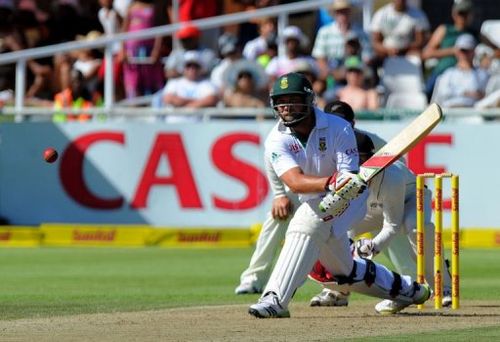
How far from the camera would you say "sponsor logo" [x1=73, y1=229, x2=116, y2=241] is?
16156 millimetres

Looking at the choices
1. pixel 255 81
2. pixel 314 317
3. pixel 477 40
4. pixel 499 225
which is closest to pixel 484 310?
pixel 314 317

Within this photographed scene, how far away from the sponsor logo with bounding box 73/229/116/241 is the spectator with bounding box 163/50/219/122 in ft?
5.46

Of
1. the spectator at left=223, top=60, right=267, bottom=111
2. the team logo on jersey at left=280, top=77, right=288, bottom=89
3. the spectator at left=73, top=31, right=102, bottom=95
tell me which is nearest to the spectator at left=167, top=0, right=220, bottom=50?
the spectator at left=73, top=31, right=102, bottom=95

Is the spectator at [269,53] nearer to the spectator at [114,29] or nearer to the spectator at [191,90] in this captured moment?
the spectator at [191,90]

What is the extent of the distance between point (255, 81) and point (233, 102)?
0.38 m

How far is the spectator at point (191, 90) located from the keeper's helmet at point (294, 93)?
8181 mm

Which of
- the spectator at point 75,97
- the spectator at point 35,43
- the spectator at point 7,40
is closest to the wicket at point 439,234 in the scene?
the spectator at point 75,97

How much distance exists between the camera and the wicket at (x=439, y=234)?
8940mm

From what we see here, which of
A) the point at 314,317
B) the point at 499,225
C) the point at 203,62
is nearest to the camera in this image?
the point at 314,317

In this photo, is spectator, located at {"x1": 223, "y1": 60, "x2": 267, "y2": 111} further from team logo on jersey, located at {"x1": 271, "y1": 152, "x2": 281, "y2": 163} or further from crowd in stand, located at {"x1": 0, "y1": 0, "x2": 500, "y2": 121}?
team logo on jersey, located at {"x1": 271, "y1": 152, "x2": 281, "y2": 163}

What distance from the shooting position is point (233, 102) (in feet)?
56.1

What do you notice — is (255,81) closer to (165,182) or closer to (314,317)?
(165,182)

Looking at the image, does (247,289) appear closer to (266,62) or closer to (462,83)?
(462,83)

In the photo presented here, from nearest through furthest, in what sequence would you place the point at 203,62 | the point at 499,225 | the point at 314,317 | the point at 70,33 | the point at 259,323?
the point at 259,323
the point at 314,317
the point at 499,225
the point at 203,62
the point at 70,33
